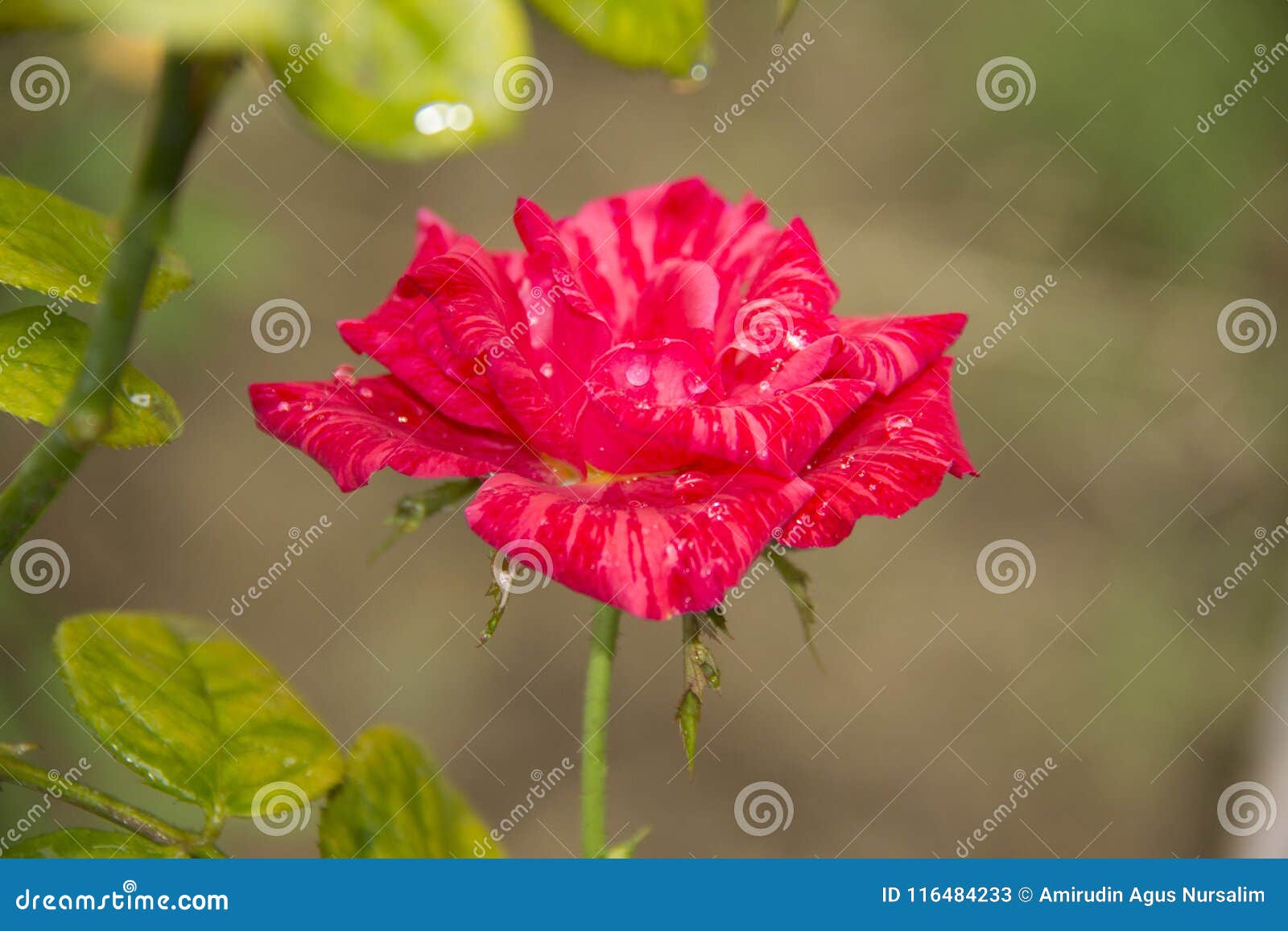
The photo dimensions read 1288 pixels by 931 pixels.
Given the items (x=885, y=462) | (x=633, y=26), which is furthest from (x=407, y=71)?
(x=885, y=462)

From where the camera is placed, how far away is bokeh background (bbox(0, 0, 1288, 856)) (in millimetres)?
1029

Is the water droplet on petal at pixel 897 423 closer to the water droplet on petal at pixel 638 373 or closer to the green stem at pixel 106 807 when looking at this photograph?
the water droplet on petal at pixel 638 373

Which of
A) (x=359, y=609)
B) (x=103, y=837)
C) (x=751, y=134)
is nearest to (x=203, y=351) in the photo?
(x=359, y=609)

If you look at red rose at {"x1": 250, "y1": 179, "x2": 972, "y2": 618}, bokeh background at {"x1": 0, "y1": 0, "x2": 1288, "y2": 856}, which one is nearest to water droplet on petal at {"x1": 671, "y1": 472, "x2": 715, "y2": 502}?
red rose at {"x1": 250, "y1": 179, "x2": 972, "y2": 618}

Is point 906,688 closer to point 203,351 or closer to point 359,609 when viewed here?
point 359,609

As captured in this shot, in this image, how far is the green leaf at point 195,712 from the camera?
0.99 feet

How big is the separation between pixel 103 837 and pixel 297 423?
0.13 metres

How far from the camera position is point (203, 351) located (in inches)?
39.8

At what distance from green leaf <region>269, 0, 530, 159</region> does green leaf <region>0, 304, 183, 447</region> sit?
0.10 m

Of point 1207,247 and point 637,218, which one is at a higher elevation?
point 1207,247

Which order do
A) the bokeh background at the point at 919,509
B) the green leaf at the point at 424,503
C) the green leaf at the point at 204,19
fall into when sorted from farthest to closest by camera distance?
1. the bokeh background at the point at 919,509
2. the green leaf at the point at 424,503
3. the green leaf at the point at 204,19

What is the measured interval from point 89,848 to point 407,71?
0.76ft

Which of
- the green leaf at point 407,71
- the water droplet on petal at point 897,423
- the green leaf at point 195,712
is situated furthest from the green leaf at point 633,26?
the green leaf at point 195,712

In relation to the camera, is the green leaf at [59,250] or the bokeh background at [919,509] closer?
the green leaf at [59,250]
